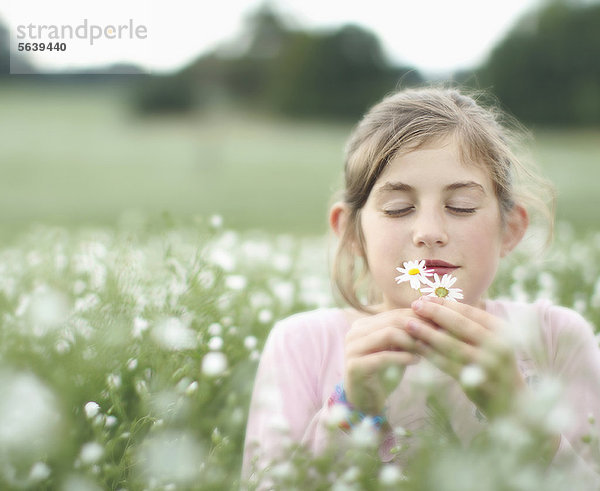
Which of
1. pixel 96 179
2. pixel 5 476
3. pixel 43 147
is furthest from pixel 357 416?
pixel 43 147

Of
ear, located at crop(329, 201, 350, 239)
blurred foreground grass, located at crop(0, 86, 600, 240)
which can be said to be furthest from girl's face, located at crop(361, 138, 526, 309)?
blurred foreground grass, located at crop(0, 86, 600, 240)

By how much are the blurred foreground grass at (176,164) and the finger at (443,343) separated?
8.88 meters

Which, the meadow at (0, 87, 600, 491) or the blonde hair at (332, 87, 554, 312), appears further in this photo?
the blonde hair at (332, 87, 554, 312)

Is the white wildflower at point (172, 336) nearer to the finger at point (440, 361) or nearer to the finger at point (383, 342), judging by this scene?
the finger at point (383, 342)

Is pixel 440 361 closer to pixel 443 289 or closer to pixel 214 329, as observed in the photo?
pixel 443 289

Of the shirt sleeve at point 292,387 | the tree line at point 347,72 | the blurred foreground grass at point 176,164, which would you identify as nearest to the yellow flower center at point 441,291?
the shirt sleeve at point 292,387

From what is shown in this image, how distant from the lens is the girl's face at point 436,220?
6.53ft

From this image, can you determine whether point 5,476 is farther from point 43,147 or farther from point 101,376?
point 43,147

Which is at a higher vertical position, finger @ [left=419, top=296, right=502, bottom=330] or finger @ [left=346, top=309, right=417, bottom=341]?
finger @ [left=419, top=296, right=502, bottom=330]

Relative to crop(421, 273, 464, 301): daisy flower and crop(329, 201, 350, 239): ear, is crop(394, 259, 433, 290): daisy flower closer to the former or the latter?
crop(421, 273, 464, 301): daisy flower

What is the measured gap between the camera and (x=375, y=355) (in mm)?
1741

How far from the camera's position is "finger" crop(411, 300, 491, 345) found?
5.55ft

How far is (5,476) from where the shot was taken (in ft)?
5.04

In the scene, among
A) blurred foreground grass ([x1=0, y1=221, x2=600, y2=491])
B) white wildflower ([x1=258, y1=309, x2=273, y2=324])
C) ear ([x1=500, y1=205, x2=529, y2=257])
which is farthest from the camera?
white wildflower ([x1=258, y1=309, x2=273, y2=324])
